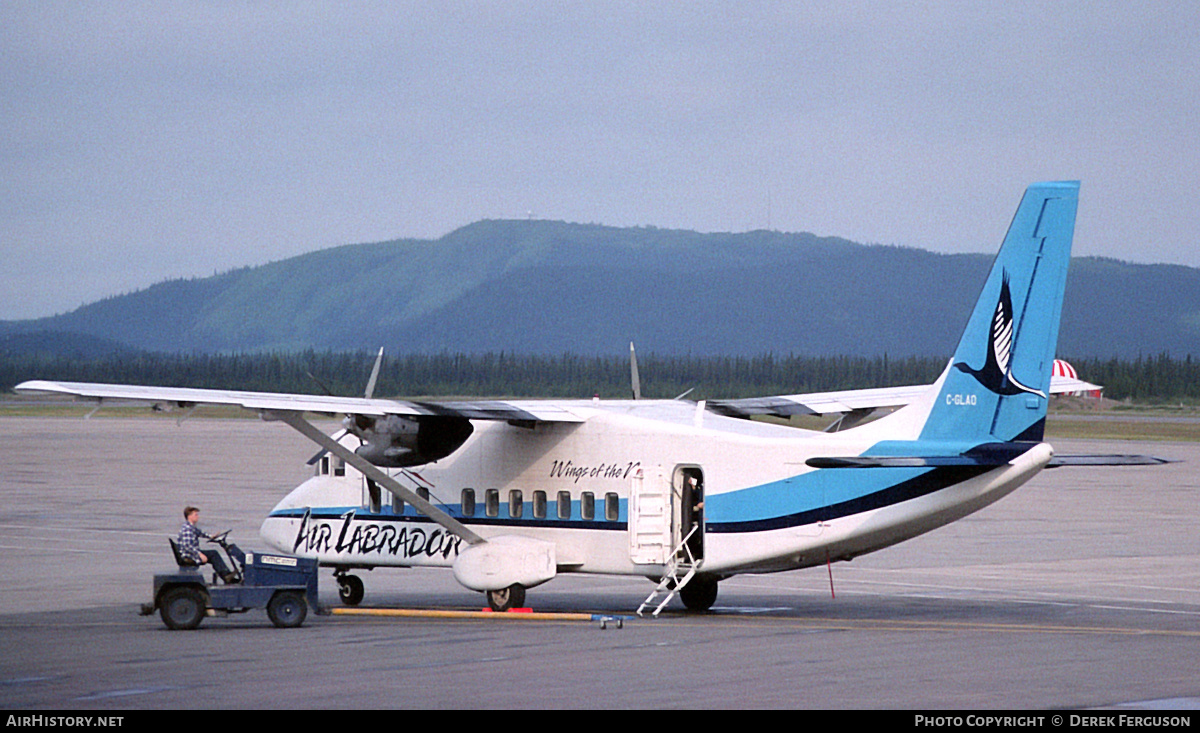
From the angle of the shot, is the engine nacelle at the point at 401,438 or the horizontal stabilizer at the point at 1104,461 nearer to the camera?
the horizontal stabilizer at the point at 1104,461

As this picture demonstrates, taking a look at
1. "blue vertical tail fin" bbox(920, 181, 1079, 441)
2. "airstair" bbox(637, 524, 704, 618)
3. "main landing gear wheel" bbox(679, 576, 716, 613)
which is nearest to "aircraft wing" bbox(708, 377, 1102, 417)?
"main landing gear wheel" bbox(679, 576, 716, 613)

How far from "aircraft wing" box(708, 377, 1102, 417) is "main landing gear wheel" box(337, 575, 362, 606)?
226 inches

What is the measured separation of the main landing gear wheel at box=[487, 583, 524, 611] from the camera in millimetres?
21266

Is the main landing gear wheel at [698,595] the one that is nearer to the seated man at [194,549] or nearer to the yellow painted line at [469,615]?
the yellow painted line at [469,615]

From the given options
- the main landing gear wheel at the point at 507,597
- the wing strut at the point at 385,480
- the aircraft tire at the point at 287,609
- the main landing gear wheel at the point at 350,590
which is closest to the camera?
the aircraft tire at the point at 287,609

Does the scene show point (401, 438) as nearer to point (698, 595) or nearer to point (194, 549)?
point (194, 549)

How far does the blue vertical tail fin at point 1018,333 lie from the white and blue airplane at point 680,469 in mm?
18

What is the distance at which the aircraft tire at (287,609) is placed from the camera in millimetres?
19828

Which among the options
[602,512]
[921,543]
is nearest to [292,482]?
[921,543]

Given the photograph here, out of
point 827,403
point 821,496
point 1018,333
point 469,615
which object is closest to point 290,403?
point 469,615

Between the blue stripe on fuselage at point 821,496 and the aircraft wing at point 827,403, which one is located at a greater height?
the aircraft wing at point 827,403

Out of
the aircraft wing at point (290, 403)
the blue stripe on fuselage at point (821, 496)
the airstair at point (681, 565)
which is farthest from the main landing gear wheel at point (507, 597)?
the blue stripe on fuselage at point (821, 496)

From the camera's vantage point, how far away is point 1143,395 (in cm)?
14150

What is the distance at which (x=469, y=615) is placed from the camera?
2094 centimetres
